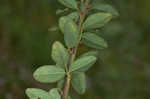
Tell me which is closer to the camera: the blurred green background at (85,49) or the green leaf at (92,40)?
the green leaf at (92,40)

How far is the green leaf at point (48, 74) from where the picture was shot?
47 centimetres

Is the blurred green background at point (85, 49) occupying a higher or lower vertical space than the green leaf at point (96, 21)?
lower

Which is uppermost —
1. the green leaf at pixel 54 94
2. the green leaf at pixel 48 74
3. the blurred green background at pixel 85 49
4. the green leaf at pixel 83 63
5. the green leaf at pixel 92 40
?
the green leaf at pixel 92 40

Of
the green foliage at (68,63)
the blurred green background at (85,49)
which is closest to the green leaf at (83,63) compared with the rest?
the green foliage at (68,63)

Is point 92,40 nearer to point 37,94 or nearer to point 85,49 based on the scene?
point 37,94

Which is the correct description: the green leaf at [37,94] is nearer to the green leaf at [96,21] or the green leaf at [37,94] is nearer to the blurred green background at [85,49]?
the green leaf at [96,21]

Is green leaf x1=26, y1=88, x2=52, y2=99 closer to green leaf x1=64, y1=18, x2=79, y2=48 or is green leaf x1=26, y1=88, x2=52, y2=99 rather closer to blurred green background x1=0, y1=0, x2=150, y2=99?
green leaf x1=64, y1=18, x2=79, y2=48

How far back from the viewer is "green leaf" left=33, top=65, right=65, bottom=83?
473mm

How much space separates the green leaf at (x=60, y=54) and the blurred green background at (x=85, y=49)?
1.07 m

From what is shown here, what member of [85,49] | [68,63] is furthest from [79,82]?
[85,49]

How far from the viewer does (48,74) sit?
0.48 meters

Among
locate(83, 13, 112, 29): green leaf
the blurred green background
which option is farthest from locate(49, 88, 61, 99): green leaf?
the blurred green background

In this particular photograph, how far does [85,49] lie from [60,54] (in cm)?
115

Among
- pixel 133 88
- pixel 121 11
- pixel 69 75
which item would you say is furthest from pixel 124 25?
pixel 69 75
